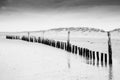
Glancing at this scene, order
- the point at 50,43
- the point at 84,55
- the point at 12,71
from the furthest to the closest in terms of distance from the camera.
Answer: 1. the point at 50,43
2. the point at 84,55
3. the point at 12,71

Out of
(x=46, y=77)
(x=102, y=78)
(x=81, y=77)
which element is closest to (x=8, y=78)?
(x=46, y=77)

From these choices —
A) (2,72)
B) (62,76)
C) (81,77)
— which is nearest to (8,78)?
(2,72)

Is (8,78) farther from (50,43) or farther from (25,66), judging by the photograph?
(50,43)

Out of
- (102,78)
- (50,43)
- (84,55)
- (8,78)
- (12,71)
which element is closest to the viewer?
(8,78)

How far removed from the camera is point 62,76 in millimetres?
8484

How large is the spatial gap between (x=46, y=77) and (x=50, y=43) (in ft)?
58.2

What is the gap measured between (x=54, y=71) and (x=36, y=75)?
122 centimetres

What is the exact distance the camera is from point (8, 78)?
7984 millimetres

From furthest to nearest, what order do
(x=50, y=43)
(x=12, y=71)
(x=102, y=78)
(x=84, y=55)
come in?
(x=50, y=43) → (x=84, y=55) → (x=12, y=71) → (x=102, y=78)

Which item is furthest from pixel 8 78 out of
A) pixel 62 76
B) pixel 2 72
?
pixel 62 76

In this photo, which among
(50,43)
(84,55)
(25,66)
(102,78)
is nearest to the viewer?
(102,78)

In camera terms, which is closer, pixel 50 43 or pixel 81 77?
pixel 81 77

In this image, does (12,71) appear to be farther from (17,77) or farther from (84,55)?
(84,55)

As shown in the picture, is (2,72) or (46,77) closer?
(46,77)
